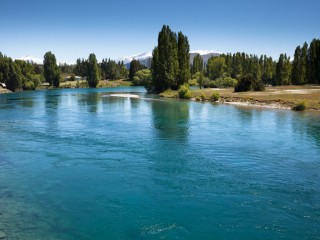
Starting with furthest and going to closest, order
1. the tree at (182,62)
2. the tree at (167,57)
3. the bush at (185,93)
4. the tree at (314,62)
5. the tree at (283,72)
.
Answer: the tree at (283,72) < the tree at (314,62) < the tree at (182,62) < the tree at (167,57) < the bush at (185,93)

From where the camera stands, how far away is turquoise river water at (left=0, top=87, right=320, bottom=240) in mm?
14188

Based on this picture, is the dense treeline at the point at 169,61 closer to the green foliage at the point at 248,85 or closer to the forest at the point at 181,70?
the forest at the point at 181,70

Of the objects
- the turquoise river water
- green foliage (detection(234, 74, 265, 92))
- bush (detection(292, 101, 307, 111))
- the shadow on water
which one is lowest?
the turquoise river water

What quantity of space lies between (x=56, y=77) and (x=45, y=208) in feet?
550

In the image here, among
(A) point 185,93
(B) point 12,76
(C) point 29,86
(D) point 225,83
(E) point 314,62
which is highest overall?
(E) point 314,62

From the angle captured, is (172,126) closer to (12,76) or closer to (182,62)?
(182,62)

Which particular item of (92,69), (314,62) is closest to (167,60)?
(314,62)

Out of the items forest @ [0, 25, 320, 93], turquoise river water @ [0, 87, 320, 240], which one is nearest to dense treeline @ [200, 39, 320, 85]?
forest @ [0, 25, 320, 93]

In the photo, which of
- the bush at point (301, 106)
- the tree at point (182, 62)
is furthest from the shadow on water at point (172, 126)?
the tree at point (182, 62)

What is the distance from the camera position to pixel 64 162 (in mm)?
Answer: 24672

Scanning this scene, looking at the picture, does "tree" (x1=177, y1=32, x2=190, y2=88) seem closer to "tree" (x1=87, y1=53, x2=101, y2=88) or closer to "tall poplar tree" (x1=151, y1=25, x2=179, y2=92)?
"tall poplar tree" (x1=151, y1=25, x2=179, y2=92)

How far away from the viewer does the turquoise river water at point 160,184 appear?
1419cm

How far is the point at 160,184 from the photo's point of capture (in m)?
19.6

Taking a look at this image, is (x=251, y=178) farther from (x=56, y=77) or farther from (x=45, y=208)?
(x=56, y=77)
